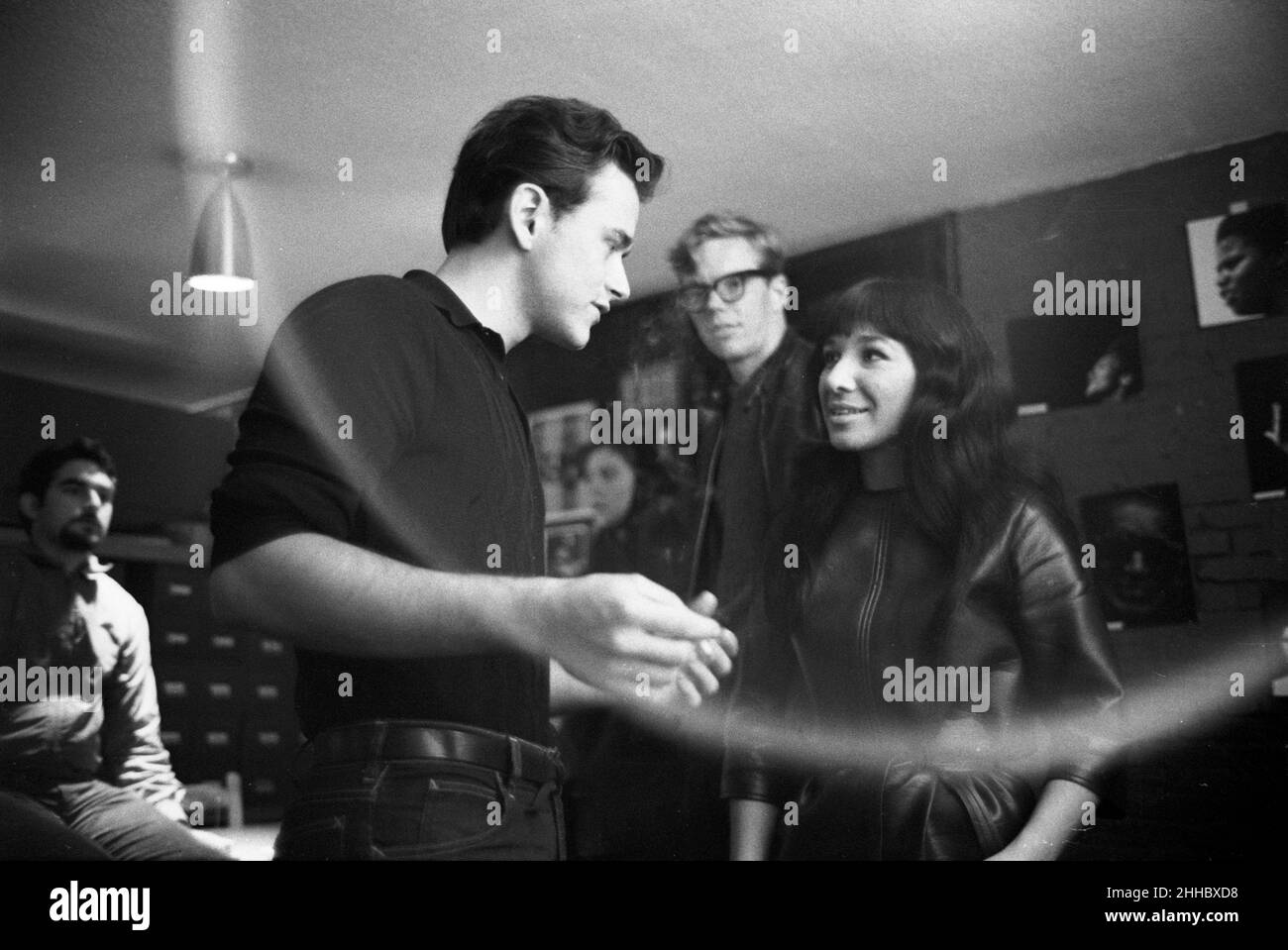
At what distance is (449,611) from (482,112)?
3.59ft

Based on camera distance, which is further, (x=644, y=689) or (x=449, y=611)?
(x=644, y=689)

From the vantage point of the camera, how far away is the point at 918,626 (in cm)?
267

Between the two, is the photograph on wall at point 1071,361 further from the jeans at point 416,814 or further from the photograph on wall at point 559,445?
the jeans at point 416,814

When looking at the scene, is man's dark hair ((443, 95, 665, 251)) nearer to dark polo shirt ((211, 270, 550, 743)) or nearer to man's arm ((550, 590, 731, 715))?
dark polo shirt ((211, 270, 550, 743))

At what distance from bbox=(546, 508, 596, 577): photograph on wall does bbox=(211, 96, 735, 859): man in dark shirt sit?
0.04 m

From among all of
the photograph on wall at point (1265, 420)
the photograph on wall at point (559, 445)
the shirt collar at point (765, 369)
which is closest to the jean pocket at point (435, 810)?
the photograph on wall at point (559, 445)

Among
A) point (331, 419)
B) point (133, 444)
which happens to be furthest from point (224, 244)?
point (331, 419)

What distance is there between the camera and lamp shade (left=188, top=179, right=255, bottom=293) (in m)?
2.81

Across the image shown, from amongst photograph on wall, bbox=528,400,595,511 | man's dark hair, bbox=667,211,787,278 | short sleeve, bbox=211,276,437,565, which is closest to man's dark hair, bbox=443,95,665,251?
man's dark hair, bbox=667,211,787,278

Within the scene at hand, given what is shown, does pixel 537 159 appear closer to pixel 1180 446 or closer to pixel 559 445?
pixel 559 445

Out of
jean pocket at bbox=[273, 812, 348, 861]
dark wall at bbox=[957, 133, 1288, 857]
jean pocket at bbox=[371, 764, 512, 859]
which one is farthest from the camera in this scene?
dark wall at bbox=[957, 133, 1288, 857]

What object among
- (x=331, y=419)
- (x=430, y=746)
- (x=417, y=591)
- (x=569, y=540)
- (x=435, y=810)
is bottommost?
(x=435, y=810)
